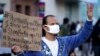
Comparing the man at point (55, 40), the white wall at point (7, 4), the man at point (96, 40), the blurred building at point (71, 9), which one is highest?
the man at point (55, 40)

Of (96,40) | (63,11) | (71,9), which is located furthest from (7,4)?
(71,9)

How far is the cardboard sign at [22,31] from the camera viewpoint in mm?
6504

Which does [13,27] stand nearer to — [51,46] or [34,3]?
[51,46]

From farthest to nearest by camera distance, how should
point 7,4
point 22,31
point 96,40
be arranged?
1. point 7,4
2. point 96,40
3. point 22,31

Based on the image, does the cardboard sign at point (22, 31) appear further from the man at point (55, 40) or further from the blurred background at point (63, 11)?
the blurred background at point (63, 11)

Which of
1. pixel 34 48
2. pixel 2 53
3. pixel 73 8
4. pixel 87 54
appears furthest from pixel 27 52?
pixel 73 8

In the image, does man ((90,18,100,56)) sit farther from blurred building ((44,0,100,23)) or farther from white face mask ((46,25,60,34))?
blurred building ((44,0,100,23))

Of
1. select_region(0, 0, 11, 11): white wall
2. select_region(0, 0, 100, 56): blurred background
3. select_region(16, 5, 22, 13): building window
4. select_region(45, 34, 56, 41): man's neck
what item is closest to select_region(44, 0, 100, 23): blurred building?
select_region(0, 0, 100, 56): blurred background

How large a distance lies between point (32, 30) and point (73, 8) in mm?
29350

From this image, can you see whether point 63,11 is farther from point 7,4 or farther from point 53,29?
point 53,29

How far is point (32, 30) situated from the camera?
670 cm

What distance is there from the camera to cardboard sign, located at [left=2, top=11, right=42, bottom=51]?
21.3ft

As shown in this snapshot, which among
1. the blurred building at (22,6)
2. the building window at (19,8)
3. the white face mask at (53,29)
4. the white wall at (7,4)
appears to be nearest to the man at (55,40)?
the white face mask at (53,29)

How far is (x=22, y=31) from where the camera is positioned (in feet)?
21.7
